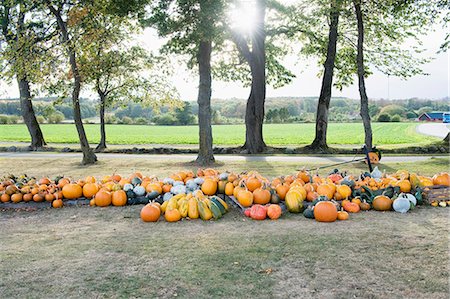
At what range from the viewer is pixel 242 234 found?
676 cm

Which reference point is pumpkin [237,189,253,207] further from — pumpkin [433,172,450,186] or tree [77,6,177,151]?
tree [77,6,177,151]

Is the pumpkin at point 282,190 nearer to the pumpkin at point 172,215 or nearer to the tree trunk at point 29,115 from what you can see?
the pumpkin at point 172,215

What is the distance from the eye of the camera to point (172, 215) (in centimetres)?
768

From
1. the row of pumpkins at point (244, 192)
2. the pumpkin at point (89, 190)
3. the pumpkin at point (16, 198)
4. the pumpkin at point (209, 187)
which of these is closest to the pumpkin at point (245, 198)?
the row of pumpkins at point (244, 192)

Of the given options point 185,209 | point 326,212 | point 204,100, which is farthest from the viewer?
point 204,100

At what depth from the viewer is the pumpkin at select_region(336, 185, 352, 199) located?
27.8ft

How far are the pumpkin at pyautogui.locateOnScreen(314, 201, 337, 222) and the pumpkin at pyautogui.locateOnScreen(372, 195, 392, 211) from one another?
1.21 metres

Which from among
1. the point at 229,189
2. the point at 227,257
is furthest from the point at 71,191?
the point at 227,257

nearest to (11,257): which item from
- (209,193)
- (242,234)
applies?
(242,234)

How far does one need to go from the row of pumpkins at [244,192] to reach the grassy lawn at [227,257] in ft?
0.92

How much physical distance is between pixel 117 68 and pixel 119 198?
658 inches

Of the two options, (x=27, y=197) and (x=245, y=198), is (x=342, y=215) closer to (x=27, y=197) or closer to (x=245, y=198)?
(x=245, y=198)

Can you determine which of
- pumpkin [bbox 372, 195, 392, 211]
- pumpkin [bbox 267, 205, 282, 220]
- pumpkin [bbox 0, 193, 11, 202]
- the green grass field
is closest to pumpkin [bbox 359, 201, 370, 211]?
pumpkin [bbox 372, 195, 392, 211]

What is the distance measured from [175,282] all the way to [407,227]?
3924mm
